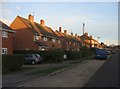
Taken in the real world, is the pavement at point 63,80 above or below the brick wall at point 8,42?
below

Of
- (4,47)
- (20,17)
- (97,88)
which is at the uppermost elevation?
(20,17)

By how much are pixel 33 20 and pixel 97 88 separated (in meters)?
55.2

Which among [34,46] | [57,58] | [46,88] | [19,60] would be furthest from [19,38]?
[46,88]

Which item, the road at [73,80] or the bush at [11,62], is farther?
the bush at [11,62]

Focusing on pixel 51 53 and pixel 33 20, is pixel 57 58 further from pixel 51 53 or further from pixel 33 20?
pixel 33 20

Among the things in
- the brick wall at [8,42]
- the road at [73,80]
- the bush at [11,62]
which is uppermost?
the brick wall at [8,42]

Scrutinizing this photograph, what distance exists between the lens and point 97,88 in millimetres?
12555

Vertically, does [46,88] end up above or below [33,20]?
below

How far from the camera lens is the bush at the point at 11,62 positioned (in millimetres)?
22195

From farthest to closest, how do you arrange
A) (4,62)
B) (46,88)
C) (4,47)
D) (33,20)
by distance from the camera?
(33,20)
(4,47)
(4,62)
(46,88)

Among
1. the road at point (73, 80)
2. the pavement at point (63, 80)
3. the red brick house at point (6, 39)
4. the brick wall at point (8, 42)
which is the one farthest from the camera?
the brick wall at point (8, 42)

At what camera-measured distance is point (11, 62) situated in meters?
23.7

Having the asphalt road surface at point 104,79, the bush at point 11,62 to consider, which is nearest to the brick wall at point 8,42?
the bush at point 11,62

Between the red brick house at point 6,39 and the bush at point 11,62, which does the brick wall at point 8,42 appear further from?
the bush at point 11,62
